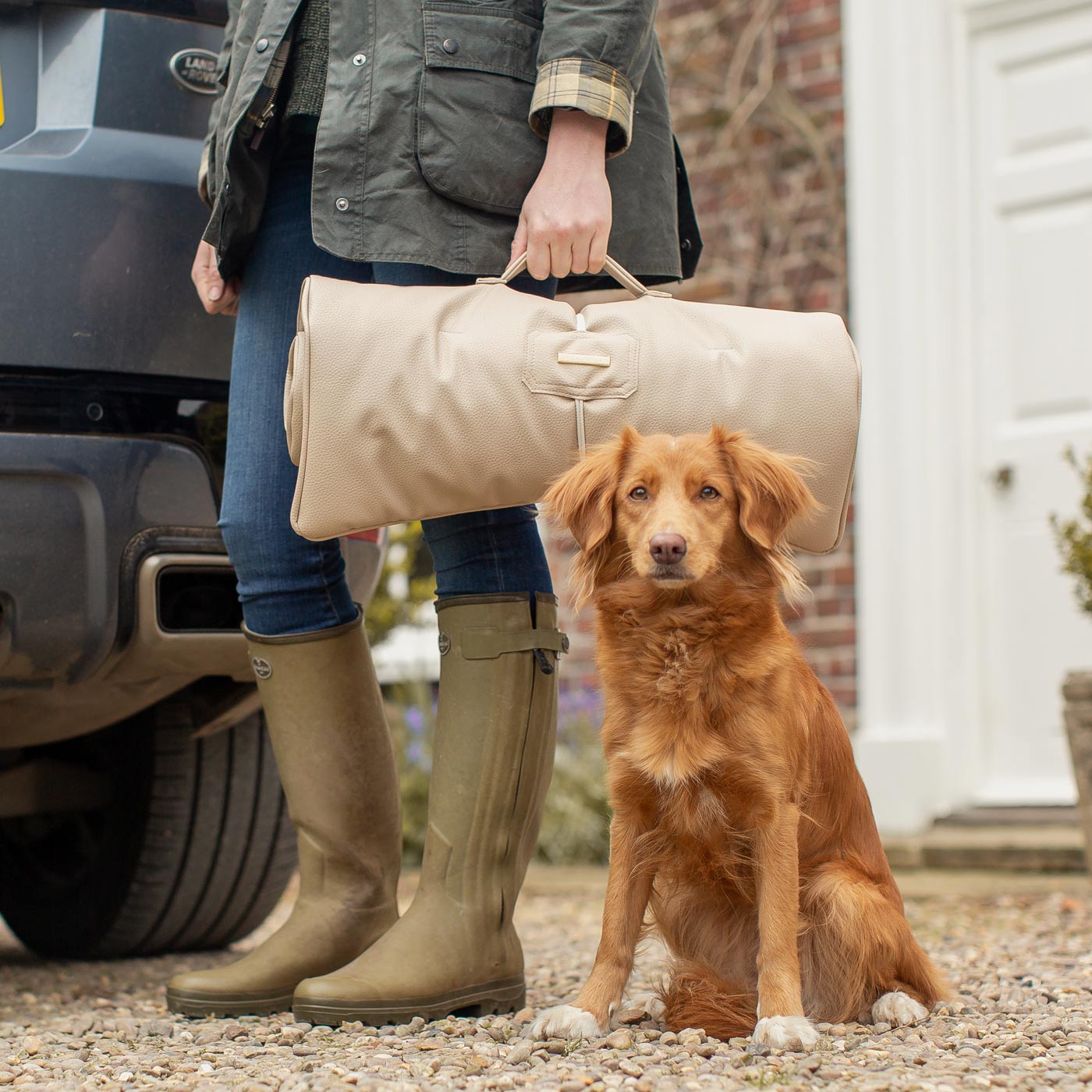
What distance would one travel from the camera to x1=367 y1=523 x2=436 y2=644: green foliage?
5352mm

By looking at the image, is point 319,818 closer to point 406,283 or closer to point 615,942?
point 615,942

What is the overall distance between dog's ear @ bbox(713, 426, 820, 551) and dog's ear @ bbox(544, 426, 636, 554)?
0.15m

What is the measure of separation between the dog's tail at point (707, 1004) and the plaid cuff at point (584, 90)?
1295 mm

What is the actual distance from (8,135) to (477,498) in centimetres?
99

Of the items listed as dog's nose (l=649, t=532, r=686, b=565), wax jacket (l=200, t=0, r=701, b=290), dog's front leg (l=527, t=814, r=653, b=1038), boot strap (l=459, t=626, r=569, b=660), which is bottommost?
dog's front leg (l=527, t=814, r=653, b=1038)

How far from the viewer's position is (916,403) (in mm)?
5246

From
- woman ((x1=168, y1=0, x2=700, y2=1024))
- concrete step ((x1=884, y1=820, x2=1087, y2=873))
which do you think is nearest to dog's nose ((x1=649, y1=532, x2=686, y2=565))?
woman ((x1=168, y1=0, x2=700, y2=1024))

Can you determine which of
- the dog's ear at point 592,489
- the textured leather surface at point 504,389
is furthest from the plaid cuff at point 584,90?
the dog's ear at point 592,489

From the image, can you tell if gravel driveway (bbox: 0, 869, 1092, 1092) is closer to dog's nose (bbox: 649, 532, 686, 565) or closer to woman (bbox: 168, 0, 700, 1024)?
woman (bbox: 168, 0, 700, 1024)

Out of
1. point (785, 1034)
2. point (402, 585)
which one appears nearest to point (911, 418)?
point (402, 585)

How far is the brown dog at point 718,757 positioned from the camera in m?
2.10

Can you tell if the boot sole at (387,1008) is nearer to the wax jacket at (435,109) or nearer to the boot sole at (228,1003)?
the boot sole at (228,1003)

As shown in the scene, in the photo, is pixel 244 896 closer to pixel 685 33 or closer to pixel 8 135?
pixel 8 135

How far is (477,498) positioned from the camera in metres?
2.14
